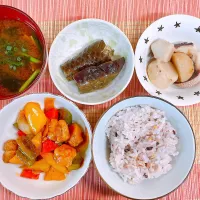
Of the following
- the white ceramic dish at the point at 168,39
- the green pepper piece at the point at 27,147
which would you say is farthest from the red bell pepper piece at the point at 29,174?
the white ceramic dish at the point at 168,39

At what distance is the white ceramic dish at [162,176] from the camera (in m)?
2.18

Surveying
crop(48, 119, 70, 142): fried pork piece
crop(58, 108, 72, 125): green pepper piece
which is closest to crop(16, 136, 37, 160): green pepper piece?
crop(48, 119, 70, 142): fried pork piece

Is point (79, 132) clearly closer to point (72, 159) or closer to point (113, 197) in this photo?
point (72, 159)

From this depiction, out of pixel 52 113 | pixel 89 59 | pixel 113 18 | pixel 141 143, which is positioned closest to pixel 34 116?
pixel 52 113

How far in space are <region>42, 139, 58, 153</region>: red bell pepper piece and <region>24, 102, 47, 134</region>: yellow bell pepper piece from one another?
90 millimetres

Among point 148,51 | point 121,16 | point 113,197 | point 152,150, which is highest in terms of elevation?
point 121,16

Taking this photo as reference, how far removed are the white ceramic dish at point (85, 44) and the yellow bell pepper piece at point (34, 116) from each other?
0.19 meters

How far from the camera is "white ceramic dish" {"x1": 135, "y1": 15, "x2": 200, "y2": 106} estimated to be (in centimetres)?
232

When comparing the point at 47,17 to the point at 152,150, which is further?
the point at 47,17

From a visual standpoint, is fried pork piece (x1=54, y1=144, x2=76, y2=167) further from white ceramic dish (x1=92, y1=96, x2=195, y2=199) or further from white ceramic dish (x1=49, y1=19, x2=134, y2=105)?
white ceramic dish (x1=49, y1=19, x2=134, y2=105)

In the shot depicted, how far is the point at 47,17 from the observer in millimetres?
2463

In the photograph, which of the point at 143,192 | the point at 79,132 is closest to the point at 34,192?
the point at 79,132

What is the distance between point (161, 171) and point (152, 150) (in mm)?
133

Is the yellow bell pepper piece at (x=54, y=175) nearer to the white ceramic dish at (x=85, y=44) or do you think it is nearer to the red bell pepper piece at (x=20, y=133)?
the red bell pepper piece at (x=20, y=133)
